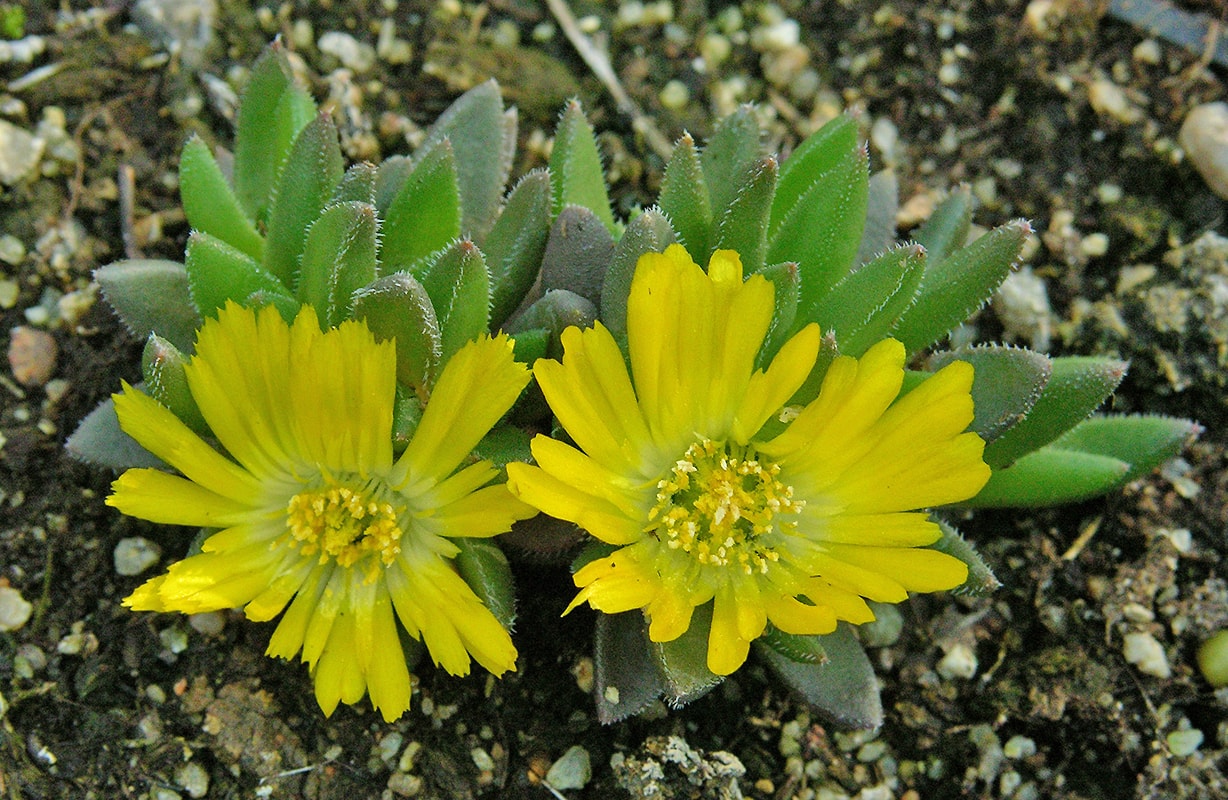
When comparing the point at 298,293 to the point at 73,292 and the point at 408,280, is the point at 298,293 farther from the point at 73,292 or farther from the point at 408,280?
the point at 73,292

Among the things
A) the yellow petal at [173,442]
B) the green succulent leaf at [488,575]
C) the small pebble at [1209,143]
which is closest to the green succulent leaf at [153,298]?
the yellow petal at [173,442]

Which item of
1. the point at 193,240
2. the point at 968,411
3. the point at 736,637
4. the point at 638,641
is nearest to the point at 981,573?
the point at 968,411

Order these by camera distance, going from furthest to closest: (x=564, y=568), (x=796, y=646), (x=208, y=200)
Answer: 1. (x=564, y=568)
2. (x=208, y=200)
3. (x=796, y=646)

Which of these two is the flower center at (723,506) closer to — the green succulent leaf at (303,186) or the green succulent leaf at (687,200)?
the green succulent leaf at (687,200)

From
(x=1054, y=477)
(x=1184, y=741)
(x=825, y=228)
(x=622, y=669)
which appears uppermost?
(x=825, y=228)

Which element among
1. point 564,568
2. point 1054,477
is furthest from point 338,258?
point 1054,477

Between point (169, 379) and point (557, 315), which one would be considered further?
point (557, 315)

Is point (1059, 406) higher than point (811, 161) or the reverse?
the reverse

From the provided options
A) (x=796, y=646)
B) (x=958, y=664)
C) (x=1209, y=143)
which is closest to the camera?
(x=796, y=646)

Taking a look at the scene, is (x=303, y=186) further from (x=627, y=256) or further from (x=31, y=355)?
(x=31, y=355)
